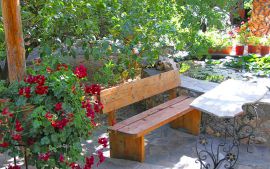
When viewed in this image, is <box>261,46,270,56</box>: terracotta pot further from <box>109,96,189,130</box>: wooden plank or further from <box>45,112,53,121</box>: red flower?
<box>45,112,53,121</box>: red flower

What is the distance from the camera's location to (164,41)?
4.88 m

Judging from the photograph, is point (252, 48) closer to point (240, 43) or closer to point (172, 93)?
point (240, 43)

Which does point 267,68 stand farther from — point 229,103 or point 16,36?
point 16,36

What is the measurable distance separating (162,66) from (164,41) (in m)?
0.99

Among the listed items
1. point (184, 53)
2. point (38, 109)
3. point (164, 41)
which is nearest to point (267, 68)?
point (184, 53)

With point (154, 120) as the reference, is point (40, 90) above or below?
above

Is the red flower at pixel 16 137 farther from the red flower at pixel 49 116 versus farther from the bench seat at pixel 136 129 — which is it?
the bench seat at pixel 136 129

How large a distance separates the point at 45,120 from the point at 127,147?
5.32 ft

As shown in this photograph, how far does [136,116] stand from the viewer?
4625 millimetres

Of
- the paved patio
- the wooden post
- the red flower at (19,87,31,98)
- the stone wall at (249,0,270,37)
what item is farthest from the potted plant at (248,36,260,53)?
the red flower at (19,87,31,98)

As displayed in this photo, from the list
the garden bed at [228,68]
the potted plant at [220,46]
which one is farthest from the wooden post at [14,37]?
Answer: the potted plant at [220,46]

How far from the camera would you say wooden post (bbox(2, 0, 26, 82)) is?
3.26 meters

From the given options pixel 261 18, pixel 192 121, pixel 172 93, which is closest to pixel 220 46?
pixel 261 18

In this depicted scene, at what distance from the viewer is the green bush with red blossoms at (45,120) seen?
9.78ft
